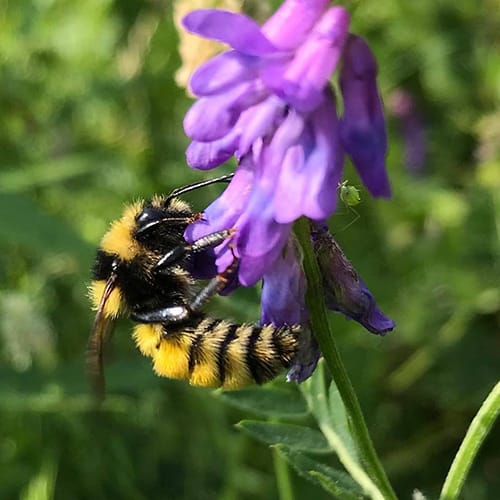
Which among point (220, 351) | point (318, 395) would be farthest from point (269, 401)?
point (220, 351)

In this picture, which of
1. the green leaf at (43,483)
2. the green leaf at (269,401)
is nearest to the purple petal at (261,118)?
the green leaf at (269,401)

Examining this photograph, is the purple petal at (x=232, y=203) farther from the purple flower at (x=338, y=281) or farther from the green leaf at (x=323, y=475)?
the green leaf at (x=323, y=475)

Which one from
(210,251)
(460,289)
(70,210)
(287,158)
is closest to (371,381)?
(460,289)

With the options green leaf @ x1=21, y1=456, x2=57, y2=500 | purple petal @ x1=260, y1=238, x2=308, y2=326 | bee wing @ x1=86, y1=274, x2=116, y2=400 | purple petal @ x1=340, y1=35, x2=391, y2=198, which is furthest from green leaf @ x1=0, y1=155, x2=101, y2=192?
purple petal @ x1=340, y1=35, x2=391, y2=198

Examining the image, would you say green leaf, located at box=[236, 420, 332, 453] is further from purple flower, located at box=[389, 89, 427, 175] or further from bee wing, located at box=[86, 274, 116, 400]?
purple flower, located at box=[389, 89, 427, 175]

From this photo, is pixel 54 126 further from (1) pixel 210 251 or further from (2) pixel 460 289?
(1) pixel 210 251

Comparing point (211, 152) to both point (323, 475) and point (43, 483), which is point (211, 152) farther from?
point (43, 483)

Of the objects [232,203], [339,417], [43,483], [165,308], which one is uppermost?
[232,203]
